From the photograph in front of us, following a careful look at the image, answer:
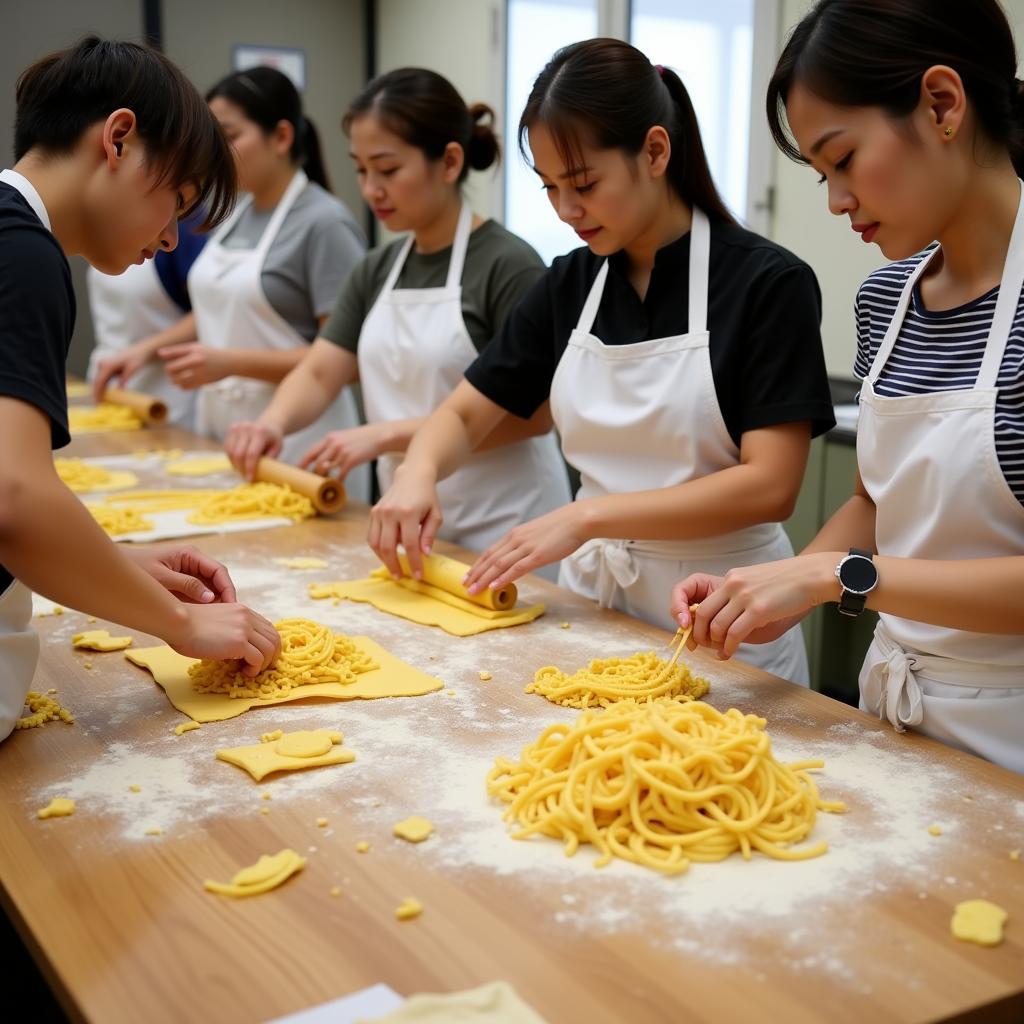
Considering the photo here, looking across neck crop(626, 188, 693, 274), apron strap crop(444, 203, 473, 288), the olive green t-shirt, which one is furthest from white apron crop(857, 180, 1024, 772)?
apron strap crop(444, 203, 473, 288)

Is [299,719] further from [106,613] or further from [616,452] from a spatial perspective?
[616,452]

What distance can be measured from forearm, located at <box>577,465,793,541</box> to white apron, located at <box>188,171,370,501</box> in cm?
162

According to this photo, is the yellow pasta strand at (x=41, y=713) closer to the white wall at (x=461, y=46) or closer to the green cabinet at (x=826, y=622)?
the green cabinet at (x=826, y=622)

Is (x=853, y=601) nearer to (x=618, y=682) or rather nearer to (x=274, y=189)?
(x=618, y=682)

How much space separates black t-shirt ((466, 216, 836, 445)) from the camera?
1938mm

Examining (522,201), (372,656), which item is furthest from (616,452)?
(522,201)

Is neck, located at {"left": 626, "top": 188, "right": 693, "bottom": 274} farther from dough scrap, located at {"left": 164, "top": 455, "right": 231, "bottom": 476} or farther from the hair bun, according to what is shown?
dough scrap, located at {"left": 164, "top": 455, "right": 231, "bottom": 476}

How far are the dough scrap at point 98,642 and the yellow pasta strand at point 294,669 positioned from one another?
9.7 inches

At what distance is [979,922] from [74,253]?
1.35 metres

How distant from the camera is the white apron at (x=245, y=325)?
3.59 meters

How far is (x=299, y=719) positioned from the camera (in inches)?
62.3

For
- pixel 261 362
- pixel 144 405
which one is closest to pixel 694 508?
pixel 261 362

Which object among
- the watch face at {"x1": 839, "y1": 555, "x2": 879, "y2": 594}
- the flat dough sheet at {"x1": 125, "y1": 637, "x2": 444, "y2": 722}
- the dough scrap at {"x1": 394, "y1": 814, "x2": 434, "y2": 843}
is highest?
the watch face at {"x1": 839, "y1": 555, "x2": 879, "y2": 594}

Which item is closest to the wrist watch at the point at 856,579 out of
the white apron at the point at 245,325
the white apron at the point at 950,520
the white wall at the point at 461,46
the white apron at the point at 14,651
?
the white apron at the point at 950,520
